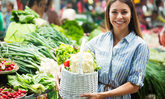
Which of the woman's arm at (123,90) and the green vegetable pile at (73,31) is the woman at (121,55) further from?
the green vegetable pile at (73,31)

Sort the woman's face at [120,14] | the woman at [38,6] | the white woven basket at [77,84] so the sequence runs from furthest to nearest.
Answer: the woman at [38,6]
the woman's face at [120,14]
the white woven basket at [77,84]

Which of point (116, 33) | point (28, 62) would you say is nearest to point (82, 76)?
point (116, 33)

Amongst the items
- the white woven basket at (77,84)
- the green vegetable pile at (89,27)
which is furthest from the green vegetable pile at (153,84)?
the green vegetable pile at (89,27)

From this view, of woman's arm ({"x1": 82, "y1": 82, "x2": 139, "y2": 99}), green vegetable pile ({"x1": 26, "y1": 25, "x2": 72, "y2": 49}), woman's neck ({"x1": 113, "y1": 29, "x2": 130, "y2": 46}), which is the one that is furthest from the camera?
green vegetable pile ({"x1": 26, "y1": 25, "x2": 72, "y2": 49})

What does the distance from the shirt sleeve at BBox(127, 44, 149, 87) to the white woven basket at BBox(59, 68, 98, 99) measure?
1.20 ft

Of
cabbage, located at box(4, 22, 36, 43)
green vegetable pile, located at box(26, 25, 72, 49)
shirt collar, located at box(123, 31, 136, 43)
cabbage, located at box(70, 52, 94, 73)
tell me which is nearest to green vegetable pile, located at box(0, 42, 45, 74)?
green vegetable pile, located at box(26, 25, 72, 49)

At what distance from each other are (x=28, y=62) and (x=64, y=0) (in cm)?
Result: 655

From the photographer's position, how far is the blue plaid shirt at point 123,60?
1854 millimetres

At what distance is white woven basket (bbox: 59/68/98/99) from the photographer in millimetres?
1660

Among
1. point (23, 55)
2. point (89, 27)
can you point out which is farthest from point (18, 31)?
point (89, 27)

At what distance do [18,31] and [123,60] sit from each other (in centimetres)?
227

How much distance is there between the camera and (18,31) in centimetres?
355

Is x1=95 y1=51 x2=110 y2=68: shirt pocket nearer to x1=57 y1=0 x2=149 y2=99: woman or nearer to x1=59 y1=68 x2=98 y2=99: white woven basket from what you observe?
x1=57 y1=0 x2=149 y2=99: woman

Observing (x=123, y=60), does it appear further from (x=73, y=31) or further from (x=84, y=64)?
(x=73, y=31)
